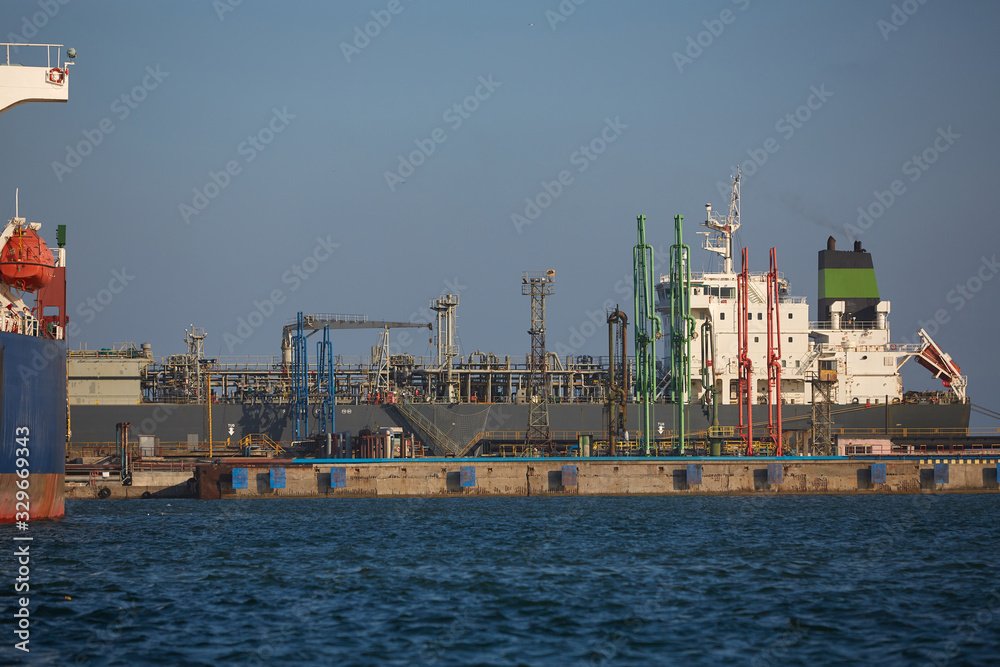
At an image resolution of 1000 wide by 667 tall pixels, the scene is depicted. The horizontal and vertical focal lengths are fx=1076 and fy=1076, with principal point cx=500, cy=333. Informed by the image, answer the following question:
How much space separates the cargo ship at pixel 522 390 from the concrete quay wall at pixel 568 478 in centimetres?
578

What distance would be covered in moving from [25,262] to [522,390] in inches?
1468

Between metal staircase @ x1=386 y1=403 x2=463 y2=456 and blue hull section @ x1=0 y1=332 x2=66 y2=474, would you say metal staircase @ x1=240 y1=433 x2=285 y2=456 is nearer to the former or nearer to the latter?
metal staircase @ x1=386 y1=403 x2=463 y2=456

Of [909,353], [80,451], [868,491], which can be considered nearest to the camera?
[868,491]

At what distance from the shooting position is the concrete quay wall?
50.4m

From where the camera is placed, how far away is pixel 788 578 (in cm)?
2608

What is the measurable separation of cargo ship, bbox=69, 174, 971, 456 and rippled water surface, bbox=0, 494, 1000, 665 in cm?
2083

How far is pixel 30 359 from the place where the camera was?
3372 centimetres

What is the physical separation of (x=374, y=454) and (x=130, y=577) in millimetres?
28112

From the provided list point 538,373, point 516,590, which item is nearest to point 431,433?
point 538,373

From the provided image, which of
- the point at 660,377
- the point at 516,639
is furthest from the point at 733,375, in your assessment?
the point at 516,639

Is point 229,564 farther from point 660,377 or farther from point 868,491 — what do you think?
point 660,377

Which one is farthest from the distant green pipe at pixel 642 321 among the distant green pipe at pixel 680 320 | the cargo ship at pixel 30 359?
the cargo ship at pixel 30 359

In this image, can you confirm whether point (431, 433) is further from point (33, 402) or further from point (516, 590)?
point (516, 590)

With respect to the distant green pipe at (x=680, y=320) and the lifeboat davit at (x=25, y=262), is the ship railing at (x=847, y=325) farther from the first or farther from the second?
the lifeboat davit at (x=25, y=262)
